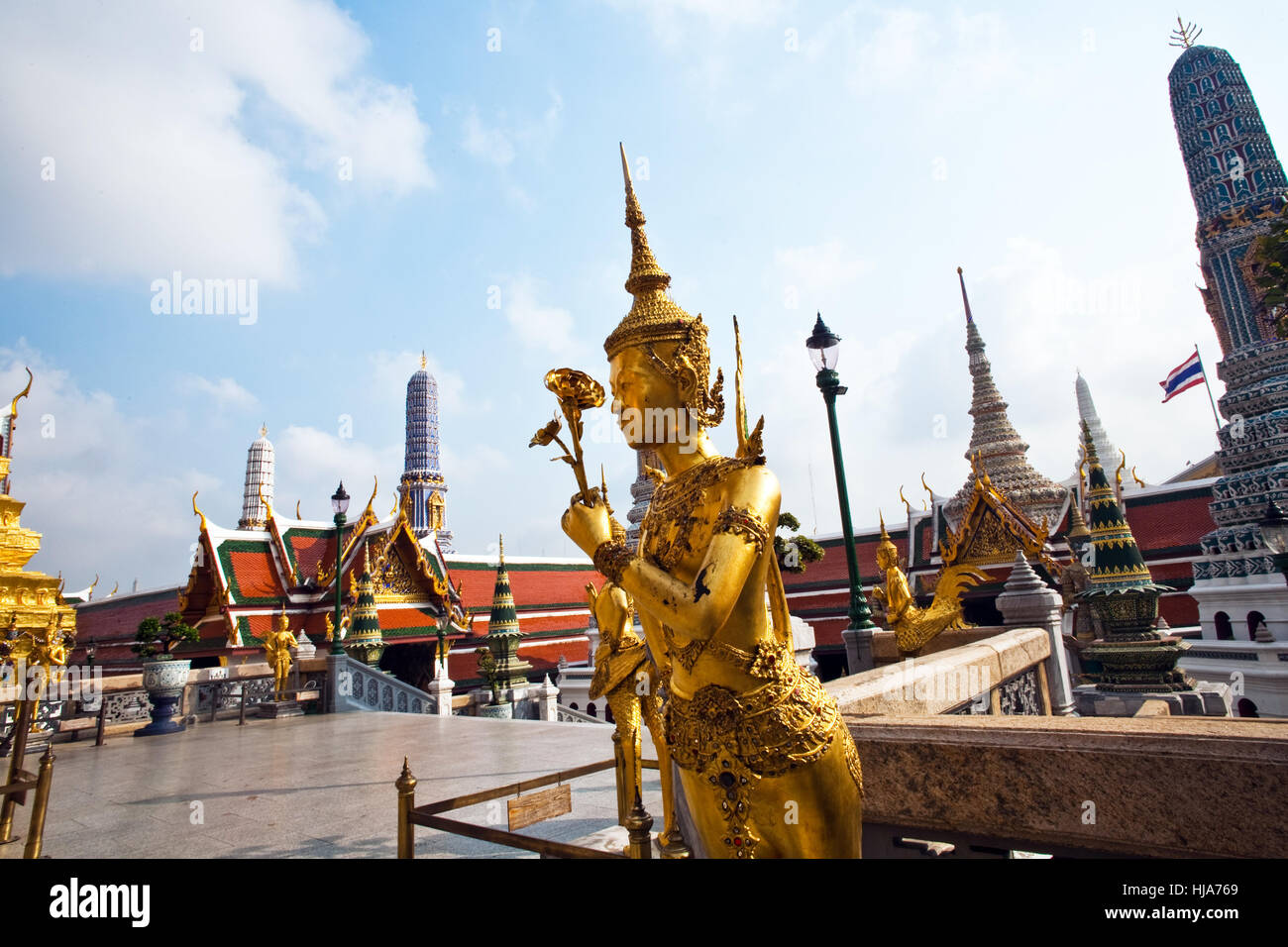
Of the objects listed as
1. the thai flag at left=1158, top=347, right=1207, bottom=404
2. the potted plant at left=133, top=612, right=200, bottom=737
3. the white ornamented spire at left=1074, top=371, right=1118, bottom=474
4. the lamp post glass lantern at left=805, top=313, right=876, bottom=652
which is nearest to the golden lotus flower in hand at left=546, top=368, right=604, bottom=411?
the lamp post glass lantern at left=805, top=313, right=876, bottom=652

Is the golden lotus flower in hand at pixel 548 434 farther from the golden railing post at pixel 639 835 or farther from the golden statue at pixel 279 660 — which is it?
the golden statue at pixel 279 660

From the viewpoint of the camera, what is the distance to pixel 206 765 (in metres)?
9.29

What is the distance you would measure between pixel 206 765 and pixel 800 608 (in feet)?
66.0

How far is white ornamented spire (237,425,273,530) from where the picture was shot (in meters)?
71.8

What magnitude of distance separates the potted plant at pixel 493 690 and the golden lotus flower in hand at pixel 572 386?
1525 cm

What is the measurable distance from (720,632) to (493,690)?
16512 millimetres

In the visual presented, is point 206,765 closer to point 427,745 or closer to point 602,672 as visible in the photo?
point 427,745

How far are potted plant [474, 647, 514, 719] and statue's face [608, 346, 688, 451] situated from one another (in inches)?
599

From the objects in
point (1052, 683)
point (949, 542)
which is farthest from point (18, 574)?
point (949, 542)

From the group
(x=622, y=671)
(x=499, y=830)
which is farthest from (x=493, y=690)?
(x=499, y=830)

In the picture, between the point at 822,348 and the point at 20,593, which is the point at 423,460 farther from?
the point at 822,348

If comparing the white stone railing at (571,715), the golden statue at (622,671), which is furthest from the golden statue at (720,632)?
the white stone railing at (571,715)

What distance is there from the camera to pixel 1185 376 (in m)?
30.8
